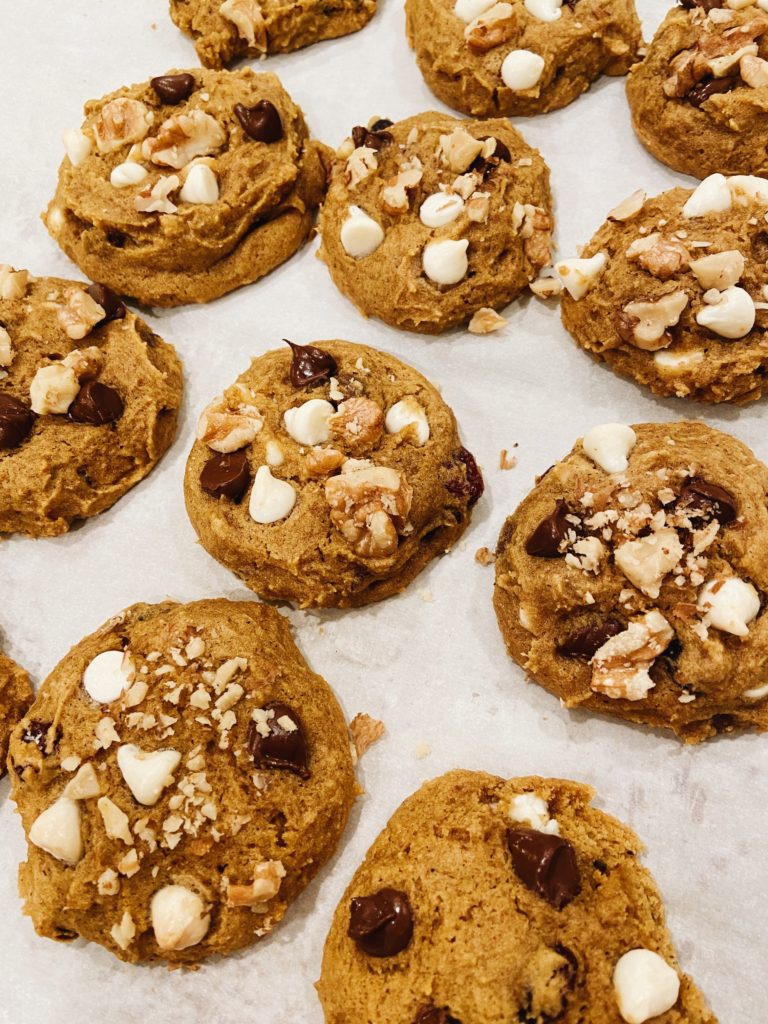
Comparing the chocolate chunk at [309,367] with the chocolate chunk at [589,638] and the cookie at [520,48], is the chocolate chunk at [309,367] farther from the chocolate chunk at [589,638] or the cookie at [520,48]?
the cookie at [520,48]

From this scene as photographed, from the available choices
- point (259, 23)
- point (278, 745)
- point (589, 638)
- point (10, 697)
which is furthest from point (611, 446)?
point (259, 23)

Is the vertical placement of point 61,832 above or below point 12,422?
below

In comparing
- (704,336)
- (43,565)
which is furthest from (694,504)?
(43,565)

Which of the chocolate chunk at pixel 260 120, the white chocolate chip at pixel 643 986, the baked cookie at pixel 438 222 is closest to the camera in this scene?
the white chocolate chip at pixel 643 986

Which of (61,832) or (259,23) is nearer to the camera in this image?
(61,832)

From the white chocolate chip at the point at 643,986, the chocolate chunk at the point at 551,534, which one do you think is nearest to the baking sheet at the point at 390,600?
the white chocolate chip at the point at 643,986

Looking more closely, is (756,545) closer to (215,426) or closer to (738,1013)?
(738,1013)

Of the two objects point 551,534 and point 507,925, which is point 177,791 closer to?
point 507,925
